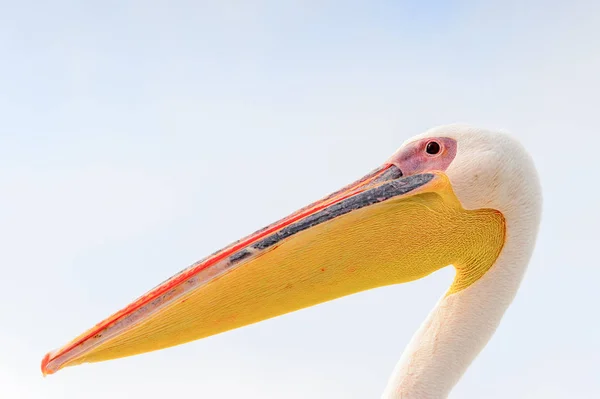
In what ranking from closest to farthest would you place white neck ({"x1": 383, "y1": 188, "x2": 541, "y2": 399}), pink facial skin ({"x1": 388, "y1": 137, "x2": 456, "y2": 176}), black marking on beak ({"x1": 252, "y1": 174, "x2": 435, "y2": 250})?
1. white neck ({"x1": 383, "y1": 188, "x2": 541, "y2": 399})
2. black marking on beak ({"x1": 252, "y1": 174, "x2": 435, "y2": 250})
3. pink facial skin ({"x1": 388, "y1": 137, "x2": 456, "y2": 176})

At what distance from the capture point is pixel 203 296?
4.55 meters

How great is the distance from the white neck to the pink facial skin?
50 cm

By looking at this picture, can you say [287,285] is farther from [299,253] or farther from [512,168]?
[512,168]

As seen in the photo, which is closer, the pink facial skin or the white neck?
the white neck

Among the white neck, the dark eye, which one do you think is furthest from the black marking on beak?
the white neck

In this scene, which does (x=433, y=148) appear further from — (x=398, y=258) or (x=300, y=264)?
(x=300, y=264)

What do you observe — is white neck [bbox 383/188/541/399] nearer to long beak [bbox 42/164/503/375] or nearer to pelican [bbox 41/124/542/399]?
pelican [bbox 41/124/542/399]

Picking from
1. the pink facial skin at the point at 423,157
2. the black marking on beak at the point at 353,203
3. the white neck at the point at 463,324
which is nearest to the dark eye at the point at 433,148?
the pink facial skin at the point at 423,157

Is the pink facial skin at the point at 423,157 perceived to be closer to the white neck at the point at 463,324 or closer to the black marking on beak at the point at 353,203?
the black marking on beak at the point at 353,203

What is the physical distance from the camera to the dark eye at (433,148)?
4.73 metres

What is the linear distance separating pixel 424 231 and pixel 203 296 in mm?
1459

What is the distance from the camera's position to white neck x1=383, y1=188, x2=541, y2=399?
4461 millimetres

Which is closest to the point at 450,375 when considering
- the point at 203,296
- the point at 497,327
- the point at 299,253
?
the point at 497,327

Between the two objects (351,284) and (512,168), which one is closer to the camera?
(512,168)
